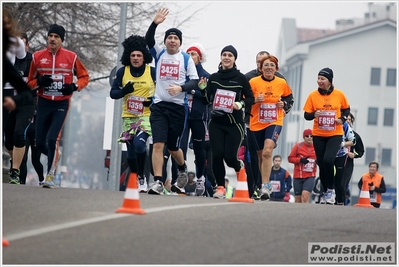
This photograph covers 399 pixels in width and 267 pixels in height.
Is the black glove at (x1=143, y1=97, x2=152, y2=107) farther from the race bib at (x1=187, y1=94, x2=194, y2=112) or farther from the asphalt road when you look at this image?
the asphalt road

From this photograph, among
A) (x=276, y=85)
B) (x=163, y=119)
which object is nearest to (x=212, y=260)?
(x=163, y=119)

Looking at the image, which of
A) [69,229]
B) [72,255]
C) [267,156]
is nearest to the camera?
[72,255]

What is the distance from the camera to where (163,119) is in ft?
45.7

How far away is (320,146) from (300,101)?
75214mm

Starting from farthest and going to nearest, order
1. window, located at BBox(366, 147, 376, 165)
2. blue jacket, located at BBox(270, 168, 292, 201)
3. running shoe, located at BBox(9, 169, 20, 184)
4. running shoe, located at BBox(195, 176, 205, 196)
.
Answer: window, located at BBox(366, 147, 376, 165) < blue jacket, located at BBox(270, 168, 292, 201) < running shoe, located at BBox(195, 176, 205, 196) < running shoe, located at BBox(9, 169, 20, 184)

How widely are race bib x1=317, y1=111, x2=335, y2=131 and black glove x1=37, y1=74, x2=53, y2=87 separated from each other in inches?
164

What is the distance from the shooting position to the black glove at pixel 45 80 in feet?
44.1

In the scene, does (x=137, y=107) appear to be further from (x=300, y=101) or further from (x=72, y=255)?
(x=300, y=101)

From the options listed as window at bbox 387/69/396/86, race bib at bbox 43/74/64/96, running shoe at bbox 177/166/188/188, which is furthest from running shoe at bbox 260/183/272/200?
window at bbox 387/69/396/86

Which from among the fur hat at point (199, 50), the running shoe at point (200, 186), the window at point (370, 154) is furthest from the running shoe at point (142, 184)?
the window at point (370, 154)

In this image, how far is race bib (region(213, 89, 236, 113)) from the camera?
44.3 feet

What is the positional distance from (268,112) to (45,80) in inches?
129

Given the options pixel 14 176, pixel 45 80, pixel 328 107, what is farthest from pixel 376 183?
pixel 45 80

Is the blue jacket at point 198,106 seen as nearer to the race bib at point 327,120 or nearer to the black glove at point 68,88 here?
the race bib at point 327,120
